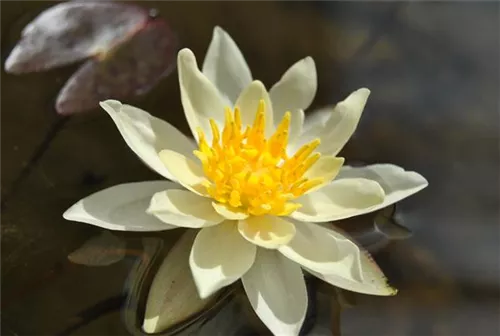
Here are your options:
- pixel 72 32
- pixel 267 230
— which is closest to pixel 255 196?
pixel 267 230

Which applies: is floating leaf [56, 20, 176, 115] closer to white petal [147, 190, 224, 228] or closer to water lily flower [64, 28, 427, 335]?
water lily flower [64, 28, 427, 335]

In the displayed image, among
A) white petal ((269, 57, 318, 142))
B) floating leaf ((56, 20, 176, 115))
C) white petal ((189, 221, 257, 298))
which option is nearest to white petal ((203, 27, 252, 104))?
white petal ((269, 57, 318, 142))

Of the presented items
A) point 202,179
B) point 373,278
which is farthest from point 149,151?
point 373,278

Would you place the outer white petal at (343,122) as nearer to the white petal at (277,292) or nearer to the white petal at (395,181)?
the white petal at (395,181)

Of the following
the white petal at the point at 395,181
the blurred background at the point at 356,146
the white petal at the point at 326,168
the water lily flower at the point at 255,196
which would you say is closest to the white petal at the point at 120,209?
the water lily flower at the point at 255,196

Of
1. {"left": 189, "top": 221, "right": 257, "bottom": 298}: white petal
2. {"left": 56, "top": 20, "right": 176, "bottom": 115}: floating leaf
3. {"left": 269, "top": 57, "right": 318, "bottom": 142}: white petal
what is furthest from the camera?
{"left": 56, "top": 20, "right": 176, "bottom": 115}: floating leaf

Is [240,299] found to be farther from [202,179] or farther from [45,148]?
[45,148]
